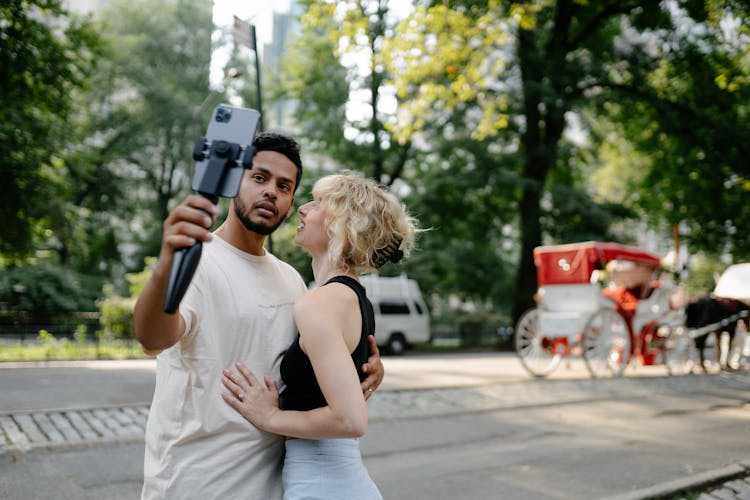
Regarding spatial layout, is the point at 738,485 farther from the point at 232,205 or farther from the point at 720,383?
the point at 720,383

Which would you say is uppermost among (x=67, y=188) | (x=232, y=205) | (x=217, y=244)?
(x=67, y=188)

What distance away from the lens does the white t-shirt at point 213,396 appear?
7.13 feet

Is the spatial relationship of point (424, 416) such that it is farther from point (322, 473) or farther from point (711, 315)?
point (711, 315)

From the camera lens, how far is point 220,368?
2223mm

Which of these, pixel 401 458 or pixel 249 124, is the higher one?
pixel 249 124

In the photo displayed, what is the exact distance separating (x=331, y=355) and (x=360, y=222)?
0.49 m

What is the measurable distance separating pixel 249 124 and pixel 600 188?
41883 mm

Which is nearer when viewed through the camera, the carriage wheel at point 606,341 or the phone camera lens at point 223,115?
the phone camera lens at point 223,115

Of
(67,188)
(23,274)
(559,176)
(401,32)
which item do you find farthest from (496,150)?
(23,274)

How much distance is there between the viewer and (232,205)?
250cm

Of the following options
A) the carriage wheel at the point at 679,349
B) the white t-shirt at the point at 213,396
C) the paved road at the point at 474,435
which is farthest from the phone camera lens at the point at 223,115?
the carriage wheel at the point at 679,349

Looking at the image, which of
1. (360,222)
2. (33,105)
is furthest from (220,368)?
(33,105)

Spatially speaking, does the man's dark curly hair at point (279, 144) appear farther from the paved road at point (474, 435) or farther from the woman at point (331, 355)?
the paved road at point (474, 435)

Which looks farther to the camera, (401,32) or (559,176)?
(559,176)
